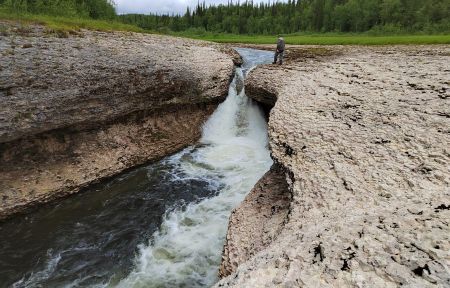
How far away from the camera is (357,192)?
23.6 ft

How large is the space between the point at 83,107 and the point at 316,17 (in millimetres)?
98103

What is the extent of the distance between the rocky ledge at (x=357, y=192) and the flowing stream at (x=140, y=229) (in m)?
1.95

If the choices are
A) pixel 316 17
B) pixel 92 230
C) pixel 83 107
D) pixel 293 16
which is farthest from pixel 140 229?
pixel 293 16

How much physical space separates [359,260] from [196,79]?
16895mm

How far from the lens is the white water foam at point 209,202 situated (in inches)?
379

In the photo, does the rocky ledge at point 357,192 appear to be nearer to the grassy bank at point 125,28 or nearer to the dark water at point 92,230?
the dark water at point 92,230

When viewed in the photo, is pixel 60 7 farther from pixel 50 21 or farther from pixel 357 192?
pixel 357 192

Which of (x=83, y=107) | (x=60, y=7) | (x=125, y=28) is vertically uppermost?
(x=60, y=7)

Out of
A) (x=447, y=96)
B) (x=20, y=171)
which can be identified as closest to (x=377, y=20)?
(x=447, y=96)

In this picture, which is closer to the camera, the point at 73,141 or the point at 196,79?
the point at 73,141

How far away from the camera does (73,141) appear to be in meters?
14.7

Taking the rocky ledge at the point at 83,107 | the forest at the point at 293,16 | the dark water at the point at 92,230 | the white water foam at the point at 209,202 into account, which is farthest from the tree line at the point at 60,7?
the dark water at the point at 92,230

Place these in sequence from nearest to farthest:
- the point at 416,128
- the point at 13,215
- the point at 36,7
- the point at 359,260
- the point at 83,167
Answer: the point at 359,260, the point at 416,128, the point at 13,215, the point at 83,167, the point at 36,7

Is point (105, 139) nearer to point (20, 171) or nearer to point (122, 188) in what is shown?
point (122, 188)
